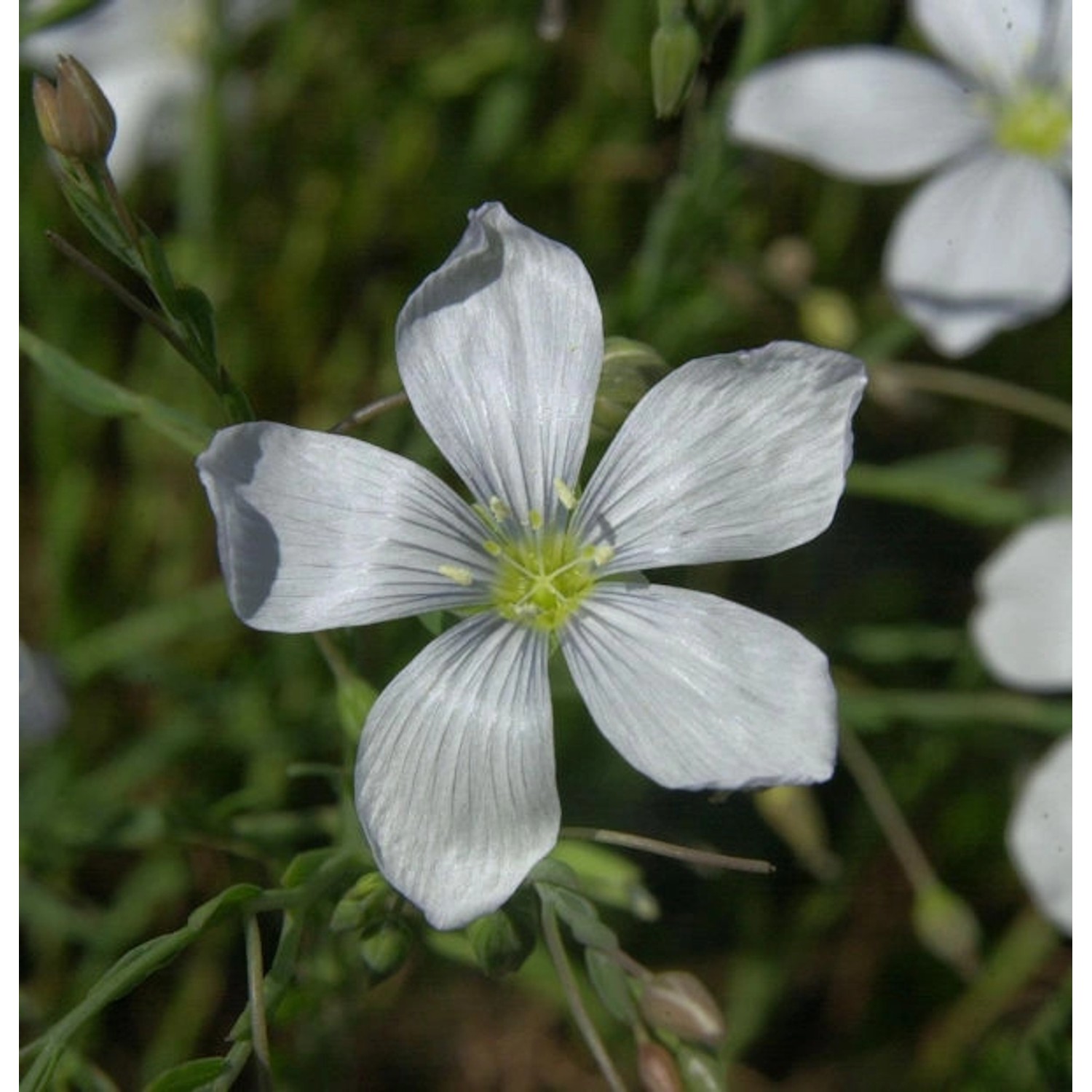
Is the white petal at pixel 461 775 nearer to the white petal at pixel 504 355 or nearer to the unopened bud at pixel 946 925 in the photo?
the white petal at pixel 504 355

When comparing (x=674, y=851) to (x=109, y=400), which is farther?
(x=109, y=400)

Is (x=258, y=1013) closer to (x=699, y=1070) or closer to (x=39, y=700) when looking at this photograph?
(x=699, y=1070)

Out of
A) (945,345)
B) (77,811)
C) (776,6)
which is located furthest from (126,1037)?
(776,6)

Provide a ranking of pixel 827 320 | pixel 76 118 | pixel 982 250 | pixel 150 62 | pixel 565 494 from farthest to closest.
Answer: pixel 150 62, pixel 827 320, pixel 982 250, pixel 565 494, pixel 76 118

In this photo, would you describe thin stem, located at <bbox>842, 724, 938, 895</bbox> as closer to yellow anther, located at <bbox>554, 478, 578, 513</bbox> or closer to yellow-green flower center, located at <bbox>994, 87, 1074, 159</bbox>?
yellow anther, located at <bbox>554, 478, 578, 513</bbox>

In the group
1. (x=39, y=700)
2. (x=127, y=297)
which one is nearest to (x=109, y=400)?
(x=127, y=297)

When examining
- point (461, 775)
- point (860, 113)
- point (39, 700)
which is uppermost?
point (860, 113)

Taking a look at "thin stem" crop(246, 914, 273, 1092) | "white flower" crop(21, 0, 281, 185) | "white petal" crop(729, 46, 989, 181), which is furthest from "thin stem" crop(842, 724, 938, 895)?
"white flower" crop(21, 0, 281, 185)
